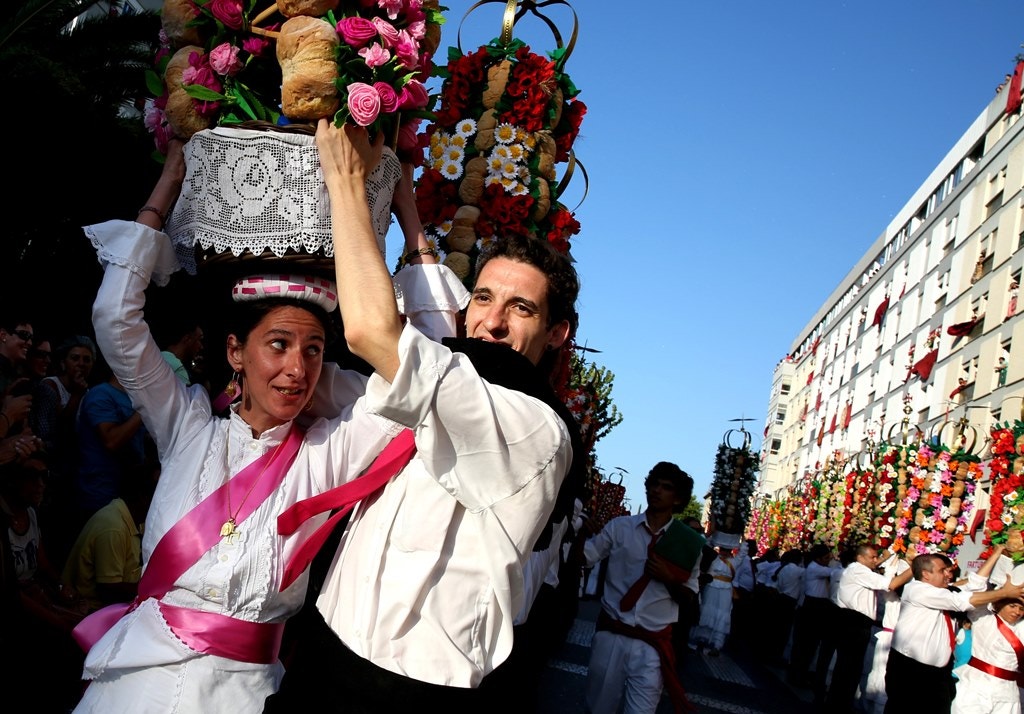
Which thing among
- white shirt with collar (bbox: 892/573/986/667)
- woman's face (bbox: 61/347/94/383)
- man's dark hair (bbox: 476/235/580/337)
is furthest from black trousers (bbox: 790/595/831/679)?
man's dark hair (bbox: 476/235/580/337)

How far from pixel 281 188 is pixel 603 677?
19.1 ft

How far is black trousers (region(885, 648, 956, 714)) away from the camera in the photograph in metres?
10.9

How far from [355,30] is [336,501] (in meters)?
1.23

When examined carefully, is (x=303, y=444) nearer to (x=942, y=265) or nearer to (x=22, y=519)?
(x=22, y=519)

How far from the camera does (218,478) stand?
2.84m

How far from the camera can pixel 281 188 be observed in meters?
2.61

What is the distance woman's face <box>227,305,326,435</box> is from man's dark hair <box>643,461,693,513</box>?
5260mm

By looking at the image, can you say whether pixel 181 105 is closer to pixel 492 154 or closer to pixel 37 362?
pixel 492 154

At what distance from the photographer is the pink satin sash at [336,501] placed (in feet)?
8.27

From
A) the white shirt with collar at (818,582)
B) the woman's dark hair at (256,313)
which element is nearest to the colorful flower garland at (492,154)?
the woman's dark hair at (256,313)

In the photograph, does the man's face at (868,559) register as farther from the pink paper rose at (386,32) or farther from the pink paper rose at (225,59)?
the pink paper rose at (225,59)

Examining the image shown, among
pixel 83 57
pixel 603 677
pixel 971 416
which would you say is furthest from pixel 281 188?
pixel 971 416

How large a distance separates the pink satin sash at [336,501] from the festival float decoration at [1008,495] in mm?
10757

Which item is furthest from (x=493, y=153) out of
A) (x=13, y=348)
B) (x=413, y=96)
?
(x=13, y=348)
